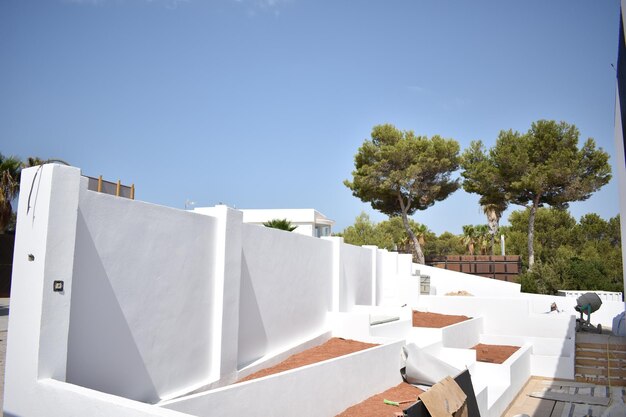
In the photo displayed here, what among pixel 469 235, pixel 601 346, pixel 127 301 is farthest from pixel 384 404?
pixel 469 235

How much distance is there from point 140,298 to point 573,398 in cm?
1230

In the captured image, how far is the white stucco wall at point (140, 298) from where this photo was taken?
5.57 metres

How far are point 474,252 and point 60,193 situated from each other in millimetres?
47545

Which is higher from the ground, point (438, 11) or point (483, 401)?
point (438, 11)

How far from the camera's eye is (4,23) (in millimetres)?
16016

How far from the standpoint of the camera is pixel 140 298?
6.39m

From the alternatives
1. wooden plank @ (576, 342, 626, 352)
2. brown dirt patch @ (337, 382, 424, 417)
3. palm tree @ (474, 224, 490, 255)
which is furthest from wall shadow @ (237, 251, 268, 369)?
palm tree @ (474, 224, 490, 255)

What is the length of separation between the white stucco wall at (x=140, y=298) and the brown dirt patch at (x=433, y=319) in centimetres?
1086

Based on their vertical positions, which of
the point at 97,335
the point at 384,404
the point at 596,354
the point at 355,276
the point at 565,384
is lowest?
the point at 565,384

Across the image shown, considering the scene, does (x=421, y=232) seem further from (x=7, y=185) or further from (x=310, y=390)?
(x=310, y=390)

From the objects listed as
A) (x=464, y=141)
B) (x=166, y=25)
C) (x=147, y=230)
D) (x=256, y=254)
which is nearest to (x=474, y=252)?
(x=464, y=141)

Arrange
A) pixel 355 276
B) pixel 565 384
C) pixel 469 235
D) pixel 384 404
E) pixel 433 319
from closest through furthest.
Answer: pixel 384 404 < pixel 565 384 < pixel 355 276 < pixel 433 319 < pixel 469 235

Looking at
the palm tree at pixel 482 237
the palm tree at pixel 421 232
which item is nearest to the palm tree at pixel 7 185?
the palm tree at pixel 421 232

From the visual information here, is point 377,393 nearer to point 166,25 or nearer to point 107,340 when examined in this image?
point 107,340
